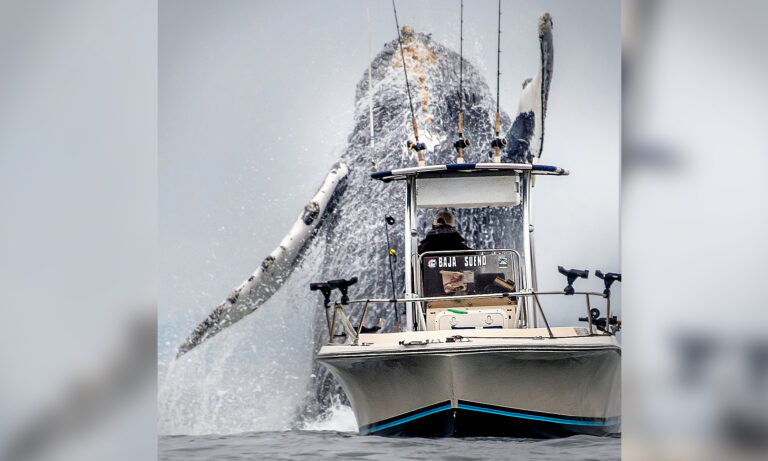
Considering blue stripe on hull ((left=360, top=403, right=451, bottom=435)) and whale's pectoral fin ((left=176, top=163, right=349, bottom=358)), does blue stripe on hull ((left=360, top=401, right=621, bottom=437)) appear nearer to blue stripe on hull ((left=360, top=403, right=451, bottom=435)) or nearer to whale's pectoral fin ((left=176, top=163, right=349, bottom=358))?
blue stripe on hull ((left=360, top=403, right=451, bottom=435))

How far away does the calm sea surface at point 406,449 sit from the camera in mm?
5844

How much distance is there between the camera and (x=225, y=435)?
29.3 feet

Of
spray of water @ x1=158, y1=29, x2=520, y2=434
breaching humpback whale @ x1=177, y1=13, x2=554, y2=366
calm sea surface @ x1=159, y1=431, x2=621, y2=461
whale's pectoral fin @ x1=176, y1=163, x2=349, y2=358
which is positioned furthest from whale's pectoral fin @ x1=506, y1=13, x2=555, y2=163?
calm sea surface @ x1=159, y1=431, x2=621, y2=461

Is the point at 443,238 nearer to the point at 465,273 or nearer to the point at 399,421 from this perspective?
the point at 465,273

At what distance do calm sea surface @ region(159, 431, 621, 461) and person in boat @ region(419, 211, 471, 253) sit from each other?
109cm

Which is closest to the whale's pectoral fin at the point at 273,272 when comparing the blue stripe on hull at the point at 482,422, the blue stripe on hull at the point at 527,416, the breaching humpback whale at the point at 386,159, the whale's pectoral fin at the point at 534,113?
the breaching humpback whale at the point at 386,159

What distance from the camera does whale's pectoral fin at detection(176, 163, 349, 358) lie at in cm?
920

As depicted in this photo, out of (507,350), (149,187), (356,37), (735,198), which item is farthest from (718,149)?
(356,37)

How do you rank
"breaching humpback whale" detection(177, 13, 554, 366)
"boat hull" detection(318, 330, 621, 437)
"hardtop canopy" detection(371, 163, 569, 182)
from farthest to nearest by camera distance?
"breaching humpback whale" detection(177, 13, 554, 366) < "hardtop canopy" detection(371, 163, 569, 182) < "boat hull" detection(318, 330, 621, 437)

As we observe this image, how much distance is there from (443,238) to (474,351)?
1.01 metres

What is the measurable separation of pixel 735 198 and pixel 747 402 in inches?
7.1

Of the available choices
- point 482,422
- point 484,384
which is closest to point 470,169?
Result: point 484,384

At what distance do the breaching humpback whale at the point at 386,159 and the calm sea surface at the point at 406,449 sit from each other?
1.94 m

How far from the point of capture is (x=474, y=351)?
216 inches
